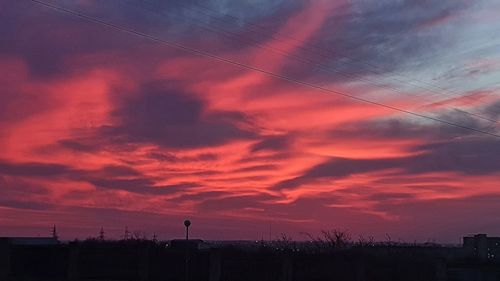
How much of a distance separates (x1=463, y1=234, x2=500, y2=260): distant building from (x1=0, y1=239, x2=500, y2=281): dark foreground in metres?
41.6

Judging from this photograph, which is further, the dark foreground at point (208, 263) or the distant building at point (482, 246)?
the distant building at point (482, 246)

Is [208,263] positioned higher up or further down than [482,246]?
further down

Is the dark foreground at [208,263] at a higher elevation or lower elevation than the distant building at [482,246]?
lower

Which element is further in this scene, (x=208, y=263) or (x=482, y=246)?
(x=482, y=246)

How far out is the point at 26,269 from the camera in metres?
50.6

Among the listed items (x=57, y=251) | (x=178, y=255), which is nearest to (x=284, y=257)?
(x=178, y=255)

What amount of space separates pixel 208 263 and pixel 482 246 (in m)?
58.9

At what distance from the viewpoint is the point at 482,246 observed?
310 feet

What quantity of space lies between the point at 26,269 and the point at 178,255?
11.6 meters

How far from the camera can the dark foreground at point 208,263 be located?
149ft

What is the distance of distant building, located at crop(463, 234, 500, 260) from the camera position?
306 feet

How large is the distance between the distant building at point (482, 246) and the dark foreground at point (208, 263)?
137 feet

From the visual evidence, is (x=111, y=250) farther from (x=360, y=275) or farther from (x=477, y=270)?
(x=477, y=270)

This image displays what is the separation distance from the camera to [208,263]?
47219mm
